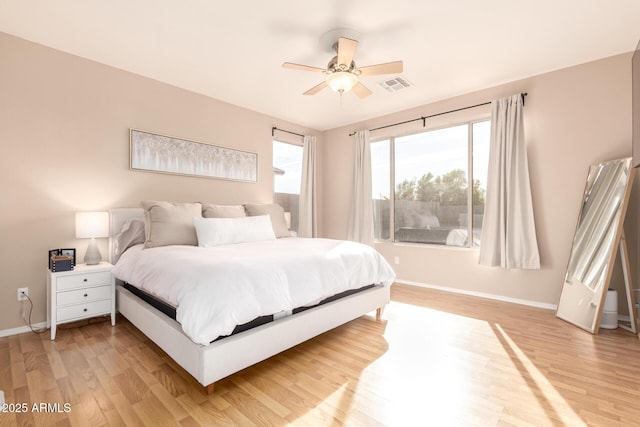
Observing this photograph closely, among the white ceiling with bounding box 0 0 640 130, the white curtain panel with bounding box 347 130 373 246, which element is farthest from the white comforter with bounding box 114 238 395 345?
the white curtain panel with bounding box 347 130 373 246

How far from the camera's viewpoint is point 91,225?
2.59 m

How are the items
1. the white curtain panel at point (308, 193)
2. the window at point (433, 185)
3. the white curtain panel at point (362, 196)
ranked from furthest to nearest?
the white curtain panel at point (308, 193) < the white curtain panel at point (362, 196) < the window at point (433, 185)

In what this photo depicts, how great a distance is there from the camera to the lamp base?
104 inches

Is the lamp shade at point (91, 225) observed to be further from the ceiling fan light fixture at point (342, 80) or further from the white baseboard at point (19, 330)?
the ceiling fan light fixture at point (342, 80)

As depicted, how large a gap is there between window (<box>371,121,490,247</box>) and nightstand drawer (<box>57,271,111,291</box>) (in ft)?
11.8

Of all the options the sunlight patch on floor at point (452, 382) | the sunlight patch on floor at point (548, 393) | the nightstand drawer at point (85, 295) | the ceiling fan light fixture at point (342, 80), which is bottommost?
the sunlight patch on floor at point (452, 382)

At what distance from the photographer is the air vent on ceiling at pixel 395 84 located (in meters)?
3.34

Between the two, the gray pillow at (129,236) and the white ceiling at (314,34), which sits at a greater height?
the white ceiling at (314,34)

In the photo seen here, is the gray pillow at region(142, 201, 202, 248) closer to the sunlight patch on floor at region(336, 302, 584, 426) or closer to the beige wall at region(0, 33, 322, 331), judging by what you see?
the beige wall at region(0, 33, 322, 331)

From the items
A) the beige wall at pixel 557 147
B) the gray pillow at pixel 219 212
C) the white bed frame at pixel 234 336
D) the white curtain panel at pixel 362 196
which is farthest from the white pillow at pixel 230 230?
the beige wall at pixel 557 147

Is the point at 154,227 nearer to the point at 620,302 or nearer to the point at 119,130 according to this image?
the point at 119,130

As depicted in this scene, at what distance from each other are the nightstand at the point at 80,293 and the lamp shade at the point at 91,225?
0.95 feet

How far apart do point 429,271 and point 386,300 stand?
5.03 ft

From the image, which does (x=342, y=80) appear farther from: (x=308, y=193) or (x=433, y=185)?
(x=308, y=193)
